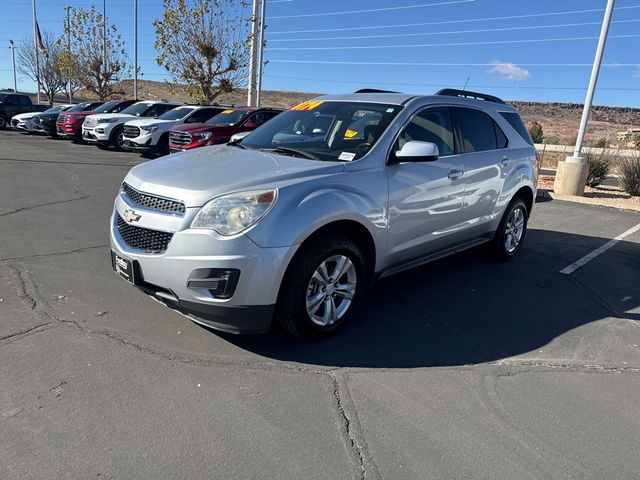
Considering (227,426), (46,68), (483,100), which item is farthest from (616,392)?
(46,68)

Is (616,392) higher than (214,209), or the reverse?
(214,209)

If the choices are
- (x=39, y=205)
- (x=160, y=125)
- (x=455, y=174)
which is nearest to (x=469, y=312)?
(x=455, y=174)

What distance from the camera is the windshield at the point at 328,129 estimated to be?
4.22m

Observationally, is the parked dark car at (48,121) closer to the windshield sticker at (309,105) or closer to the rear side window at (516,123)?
the windshield sticker at (309,105)

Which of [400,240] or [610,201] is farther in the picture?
[610,201]

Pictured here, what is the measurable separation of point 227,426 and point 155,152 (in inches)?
560

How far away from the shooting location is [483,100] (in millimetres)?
5941

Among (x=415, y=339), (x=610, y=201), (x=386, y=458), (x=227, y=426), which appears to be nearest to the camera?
(x=386, y=458)

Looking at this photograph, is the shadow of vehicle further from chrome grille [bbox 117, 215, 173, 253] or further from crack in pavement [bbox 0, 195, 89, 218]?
crack in pavement [bbox 0, 195, 89, 218]

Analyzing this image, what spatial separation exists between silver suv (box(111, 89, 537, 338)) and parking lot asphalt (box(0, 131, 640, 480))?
17.0 inches

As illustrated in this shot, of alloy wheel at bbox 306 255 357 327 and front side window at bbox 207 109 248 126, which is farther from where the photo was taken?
front side window at bbox 207 109 248 126

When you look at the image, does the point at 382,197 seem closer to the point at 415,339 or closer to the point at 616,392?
the point at 415,339

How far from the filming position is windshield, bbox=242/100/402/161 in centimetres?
422

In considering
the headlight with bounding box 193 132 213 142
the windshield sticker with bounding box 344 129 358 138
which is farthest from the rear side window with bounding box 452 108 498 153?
the headlight with bounding box 193 132 213 142
